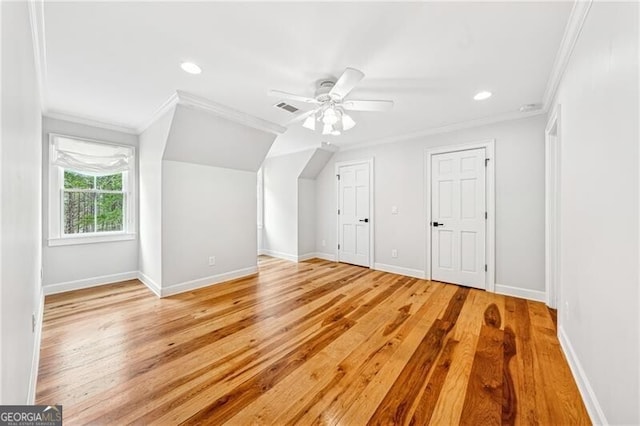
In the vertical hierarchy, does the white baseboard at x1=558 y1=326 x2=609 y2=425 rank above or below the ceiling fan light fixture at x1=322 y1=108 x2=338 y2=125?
below

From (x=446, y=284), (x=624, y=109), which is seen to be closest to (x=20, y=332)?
(x=624, y=109)

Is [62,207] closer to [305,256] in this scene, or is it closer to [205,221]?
[205,221]

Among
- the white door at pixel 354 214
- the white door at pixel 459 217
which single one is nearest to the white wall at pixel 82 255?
the white door at pixel 354 214

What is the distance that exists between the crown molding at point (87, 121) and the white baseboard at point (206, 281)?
2.58 meters

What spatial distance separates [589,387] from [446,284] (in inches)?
91.8

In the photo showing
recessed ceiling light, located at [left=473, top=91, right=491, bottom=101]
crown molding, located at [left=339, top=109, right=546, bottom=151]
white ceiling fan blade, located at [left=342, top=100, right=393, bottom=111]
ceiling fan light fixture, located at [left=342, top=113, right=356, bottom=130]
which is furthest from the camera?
crown molding, located at [left=339, top=109, right=546, bottom=151]

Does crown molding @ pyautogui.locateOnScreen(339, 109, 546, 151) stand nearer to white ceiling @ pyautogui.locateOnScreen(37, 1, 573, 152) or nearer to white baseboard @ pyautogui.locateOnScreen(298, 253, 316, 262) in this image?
white ceiling @ pyautogui.locateOnScreen(37, 1, 573, 152)

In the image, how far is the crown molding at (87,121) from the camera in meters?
3.29

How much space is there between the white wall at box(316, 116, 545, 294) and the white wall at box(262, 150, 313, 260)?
1274mm

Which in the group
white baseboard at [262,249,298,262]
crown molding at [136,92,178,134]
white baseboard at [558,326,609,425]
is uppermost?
crown molding at [136,92,178,134]

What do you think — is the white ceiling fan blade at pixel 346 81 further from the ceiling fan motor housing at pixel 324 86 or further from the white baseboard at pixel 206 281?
the white baseboard at pixel 206 281

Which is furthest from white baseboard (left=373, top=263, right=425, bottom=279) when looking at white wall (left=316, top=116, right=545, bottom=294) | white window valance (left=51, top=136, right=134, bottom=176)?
white window valance (left=51, top=136, right=134, bottom=176)

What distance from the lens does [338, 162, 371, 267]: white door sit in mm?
4812

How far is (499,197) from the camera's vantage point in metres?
3.38
